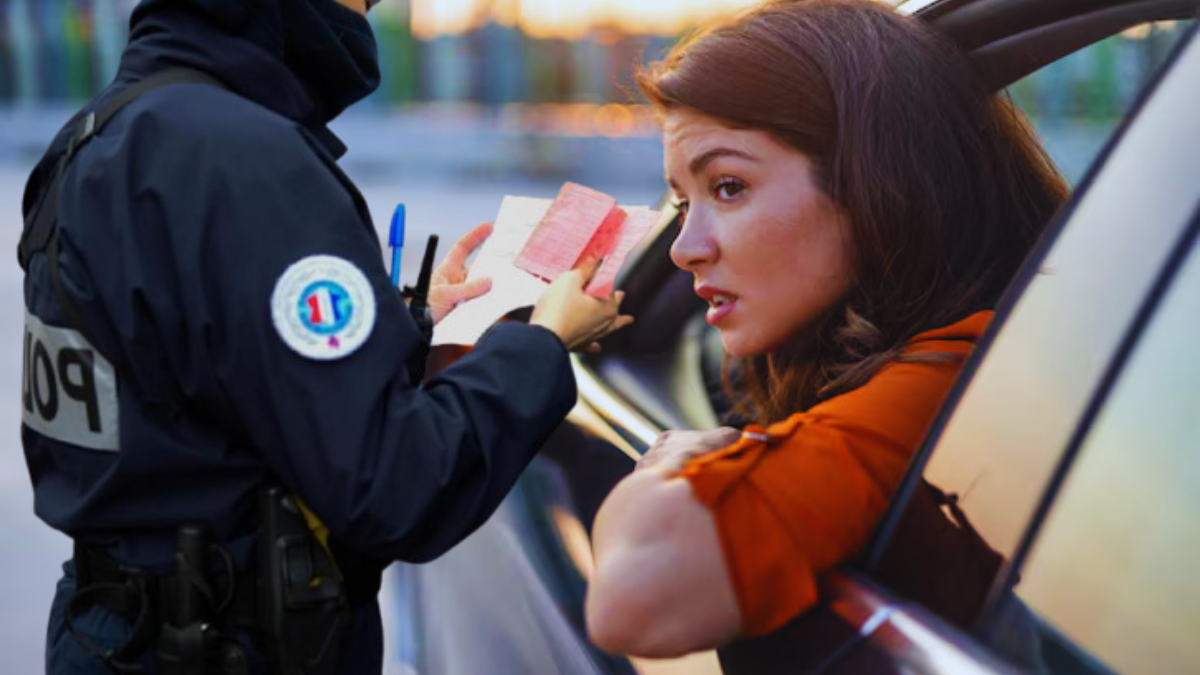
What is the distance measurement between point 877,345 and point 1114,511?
52 cm

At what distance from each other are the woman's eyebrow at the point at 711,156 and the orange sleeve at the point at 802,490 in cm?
27

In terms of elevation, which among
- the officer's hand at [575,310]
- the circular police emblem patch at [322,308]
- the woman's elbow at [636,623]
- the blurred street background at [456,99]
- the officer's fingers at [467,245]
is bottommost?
the blurred street background at [456,99]

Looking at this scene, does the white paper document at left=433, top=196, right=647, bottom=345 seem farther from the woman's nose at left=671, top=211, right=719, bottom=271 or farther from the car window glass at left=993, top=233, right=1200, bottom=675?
the car window glass at left=993, top=233, right=1200, bottom=675

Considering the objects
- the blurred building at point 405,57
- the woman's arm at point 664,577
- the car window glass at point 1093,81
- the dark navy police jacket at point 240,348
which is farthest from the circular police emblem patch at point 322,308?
the blurred building at point 405,57

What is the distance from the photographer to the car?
2.72 feet

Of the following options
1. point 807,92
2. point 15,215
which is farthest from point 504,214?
point 15,215

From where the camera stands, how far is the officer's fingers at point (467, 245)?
1781mm

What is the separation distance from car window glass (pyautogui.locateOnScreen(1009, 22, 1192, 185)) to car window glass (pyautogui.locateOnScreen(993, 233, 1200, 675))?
33 cm

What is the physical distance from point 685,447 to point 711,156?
0.93 ft

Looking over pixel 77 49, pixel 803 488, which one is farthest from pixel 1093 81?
pixel 77 49

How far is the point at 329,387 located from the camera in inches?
49.1

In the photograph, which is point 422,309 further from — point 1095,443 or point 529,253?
point 1095,443

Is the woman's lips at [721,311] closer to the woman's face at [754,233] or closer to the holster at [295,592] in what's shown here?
the woman's face at [754,233]

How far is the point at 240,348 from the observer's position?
49.1 inches
